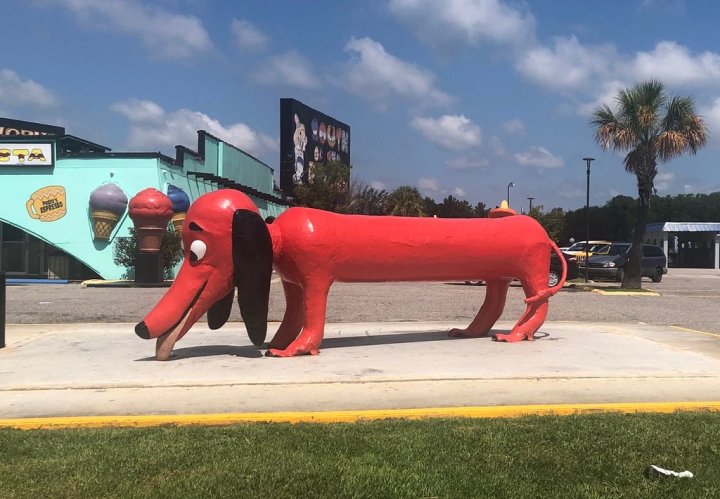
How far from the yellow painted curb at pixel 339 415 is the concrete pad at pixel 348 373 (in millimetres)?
172

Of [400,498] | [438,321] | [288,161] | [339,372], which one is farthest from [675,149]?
[288,161]

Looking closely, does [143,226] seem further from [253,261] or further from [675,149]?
[675,149]

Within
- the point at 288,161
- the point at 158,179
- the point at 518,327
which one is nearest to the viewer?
the point at 518,327

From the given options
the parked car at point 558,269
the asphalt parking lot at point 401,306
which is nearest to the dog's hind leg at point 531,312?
the asphalt parking lot at point 401,306

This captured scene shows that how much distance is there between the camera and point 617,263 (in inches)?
1007

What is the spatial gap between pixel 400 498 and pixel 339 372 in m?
3.33

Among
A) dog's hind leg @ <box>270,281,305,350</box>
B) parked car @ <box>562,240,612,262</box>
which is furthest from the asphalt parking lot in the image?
parked car @ <box>562,240,612,262</box>

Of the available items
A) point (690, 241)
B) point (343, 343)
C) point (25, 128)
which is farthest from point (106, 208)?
point (690, 241)

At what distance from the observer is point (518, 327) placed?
28.4 feet

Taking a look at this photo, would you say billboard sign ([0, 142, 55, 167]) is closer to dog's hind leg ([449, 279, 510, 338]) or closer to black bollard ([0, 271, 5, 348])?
black bollard ([0, 271, 5, 348])

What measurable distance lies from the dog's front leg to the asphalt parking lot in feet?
13.9

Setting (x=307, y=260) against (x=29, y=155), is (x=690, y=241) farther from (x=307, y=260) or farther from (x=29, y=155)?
(x=307, y=260)

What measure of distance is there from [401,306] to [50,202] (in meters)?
15.6

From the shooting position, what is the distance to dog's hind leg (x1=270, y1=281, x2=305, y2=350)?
762 centimetres
